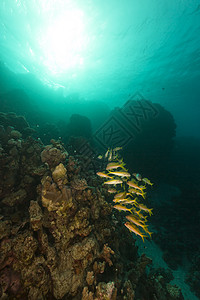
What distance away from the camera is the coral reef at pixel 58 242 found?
2.97m

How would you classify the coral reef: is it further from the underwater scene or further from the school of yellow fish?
the school of yellow fish

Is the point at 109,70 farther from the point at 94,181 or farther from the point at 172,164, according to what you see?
the point at 94,181

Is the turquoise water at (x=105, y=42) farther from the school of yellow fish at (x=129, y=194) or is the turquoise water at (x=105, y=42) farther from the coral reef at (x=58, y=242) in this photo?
the coral reef at (x=58, y=242)

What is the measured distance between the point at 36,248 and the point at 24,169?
3.00 metres

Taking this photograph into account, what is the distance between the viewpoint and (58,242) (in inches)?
141

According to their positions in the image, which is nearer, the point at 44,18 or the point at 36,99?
the point at 44,18

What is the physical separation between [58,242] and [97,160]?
8066mm

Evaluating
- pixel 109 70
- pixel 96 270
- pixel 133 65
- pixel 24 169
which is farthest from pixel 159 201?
pixel 109 70

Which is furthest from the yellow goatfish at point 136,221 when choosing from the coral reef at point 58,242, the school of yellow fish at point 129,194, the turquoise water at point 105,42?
the turquoise water at point 105,42

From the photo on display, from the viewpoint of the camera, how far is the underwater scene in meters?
3.38

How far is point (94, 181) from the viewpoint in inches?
246


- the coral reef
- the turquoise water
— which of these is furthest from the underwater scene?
the turquoise water

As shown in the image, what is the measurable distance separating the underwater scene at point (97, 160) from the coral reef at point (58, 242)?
0.03 meters

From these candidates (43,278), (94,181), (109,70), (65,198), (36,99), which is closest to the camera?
(43,278)
